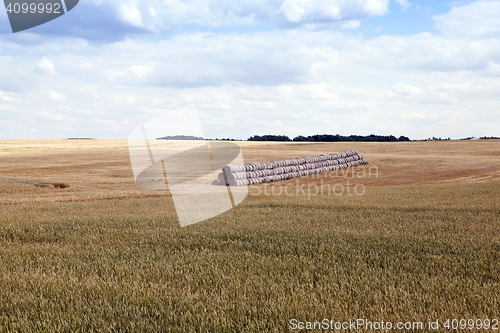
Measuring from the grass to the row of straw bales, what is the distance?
14.8 meters

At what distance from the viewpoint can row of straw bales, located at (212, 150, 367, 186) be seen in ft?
86.4

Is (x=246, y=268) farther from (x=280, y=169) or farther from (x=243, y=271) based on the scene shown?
(x=280, y=169)

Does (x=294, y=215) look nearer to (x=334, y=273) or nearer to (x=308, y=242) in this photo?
(x=308, y=242)

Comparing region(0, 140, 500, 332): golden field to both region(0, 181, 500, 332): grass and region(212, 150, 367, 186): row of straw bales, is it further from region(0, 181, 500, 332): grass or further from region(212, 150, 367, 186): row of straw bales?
region(212, 150, 367, 186): row of straw bales

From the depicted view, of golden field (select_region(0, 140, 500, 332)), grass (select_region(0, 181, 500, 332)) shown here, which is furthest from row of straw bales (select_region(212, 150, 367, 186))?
grass (select_region(0, 181, 500, 332))

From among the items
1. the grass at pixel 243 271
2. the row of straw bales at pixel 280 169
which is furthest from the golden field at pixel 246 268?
the row of straw bales at pixel 280 169

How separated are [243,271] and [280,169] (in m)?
24.6

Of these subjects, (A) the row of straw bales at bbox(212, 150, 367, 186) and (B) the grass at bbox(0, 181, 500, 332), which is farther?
(A) the row of straw bales at bbox(212, 150, 367, 186)

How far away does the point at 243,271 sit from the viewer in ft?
20.2

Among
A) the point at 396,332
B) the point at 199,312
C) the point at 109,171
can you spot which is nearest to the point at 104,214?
the point at 199,312

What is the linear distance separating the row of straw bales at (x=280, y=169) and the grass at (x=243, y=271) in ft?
48.7

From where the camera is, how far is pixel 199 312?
4.73 meters

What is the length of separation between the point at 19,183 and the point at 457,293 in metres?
25.7

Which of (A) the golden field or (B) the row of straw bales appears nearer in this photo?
(A) the golden field
